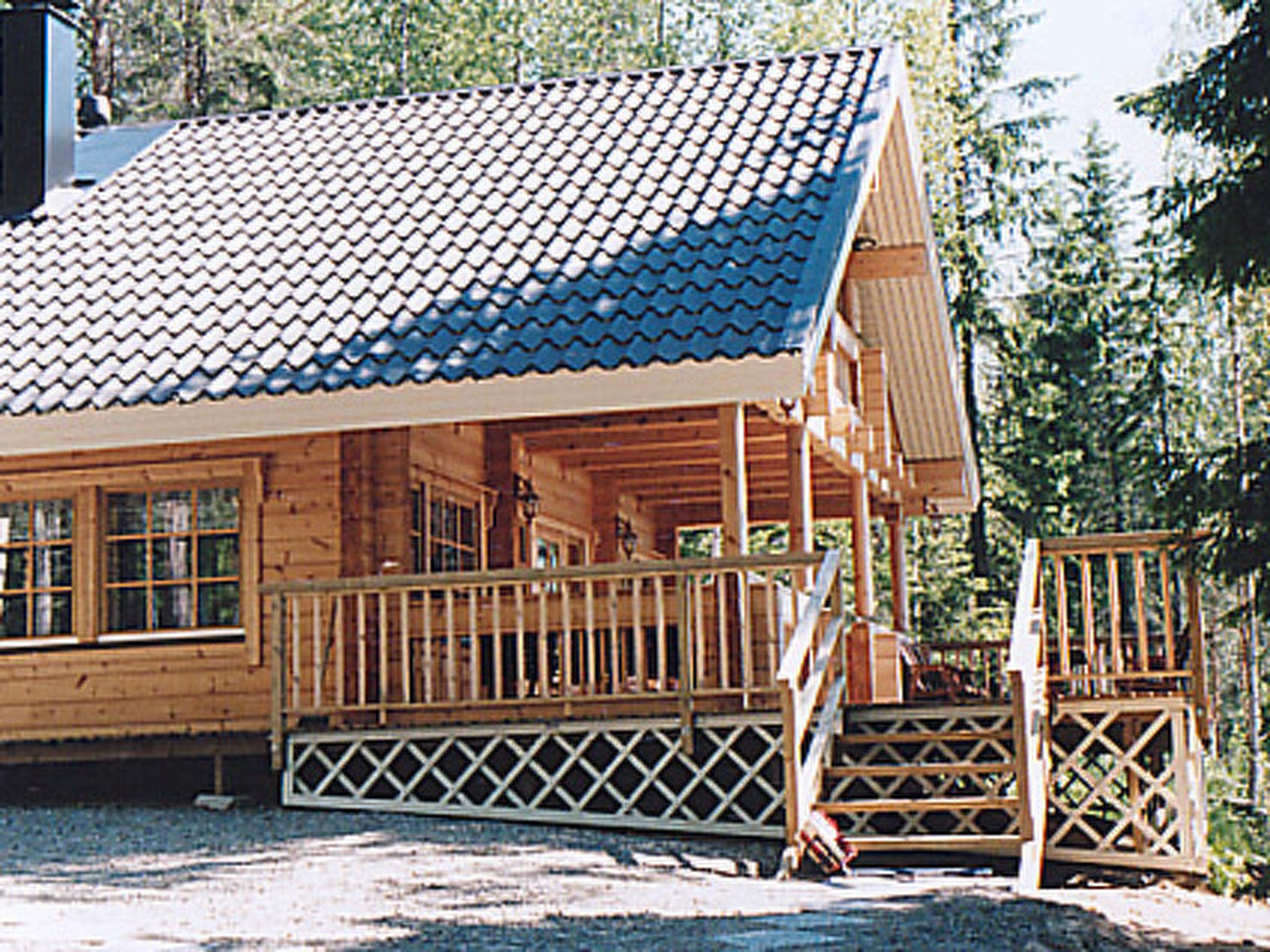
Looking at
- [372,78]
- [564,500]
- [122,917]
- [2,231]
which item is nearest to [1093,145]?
[372,78]

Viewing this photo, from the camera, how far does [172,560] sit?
13969mm

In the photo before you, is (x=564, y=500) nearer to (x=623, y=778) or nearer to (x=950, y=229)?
(x=623, y=778)

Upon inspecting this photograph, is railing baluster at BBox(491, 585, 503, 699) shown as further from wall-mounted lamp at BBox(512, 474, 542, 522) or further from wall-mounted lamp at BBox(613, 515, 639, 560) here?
wall-mounted lamp at BBox(613, 515, 639, 560)

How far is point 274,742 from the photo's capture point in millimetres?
12617

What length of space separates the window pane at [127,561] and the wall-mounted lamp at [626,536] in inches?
230

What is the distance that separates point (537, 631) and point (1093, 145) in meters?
33.6

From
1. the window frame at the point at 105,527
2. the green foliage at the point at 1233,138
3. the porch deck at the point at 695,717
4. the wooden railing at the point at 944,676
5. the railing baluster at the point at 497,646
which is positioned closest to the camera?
the green foliage at the point at 1233,138

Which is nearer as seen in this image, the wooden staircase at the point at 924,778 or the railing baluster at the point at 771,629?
the wooden staircase at the point at 924,778

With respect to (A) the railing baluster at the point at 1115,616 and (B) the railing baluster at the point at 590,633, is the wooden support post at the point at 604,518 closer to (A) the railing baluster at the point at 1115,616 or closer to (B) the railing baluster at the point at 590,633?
(B) the railing baluster at the point at 590,633

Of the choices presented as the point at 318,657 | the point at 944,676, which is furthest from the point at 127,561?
the point at 944,676

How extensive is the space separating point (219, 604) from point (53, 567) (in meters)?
1.33

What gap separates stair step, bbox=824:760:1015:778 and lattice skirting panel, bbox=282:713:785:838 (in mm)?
483

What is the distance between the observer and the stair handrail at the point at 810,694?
10.8 metres

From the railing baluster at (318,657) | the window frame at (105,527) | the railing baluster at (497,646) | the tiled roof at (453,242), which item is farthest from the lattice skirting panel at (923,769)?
the window frame at (105,527)
